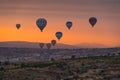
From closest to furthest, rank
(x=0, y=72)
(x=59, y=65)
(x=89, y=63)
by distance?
(x=0, y=72) → (x=59, y=65) → (x=89, y=63)

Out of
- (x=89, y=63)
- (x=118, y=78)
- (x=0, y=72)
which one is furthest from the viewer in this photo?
(x=89, y=63)

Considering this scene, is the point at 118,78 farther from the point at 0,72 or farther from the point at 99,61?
the point at 99,61

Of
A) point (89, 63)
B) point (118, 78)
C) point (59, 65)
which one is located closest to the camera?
point (118, 78)

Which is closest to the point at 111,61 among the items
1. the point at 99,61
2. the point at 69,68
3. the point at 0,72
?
the point at 99,61

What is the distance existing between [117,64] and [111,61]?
31.2ft

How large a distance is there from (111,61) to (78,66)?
11706 millimetres

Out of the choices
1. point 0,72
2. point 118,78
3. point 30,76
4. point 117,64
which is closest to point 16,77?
point 30,76

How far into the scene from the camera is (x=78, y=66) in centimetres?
13675

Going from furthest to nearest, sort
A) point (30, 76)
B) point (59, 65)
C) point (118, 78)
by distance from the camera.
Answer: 1. point (59, 65)
2. point (30, 76)
3. point (118, 78)

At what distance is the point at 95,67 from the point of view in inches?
5217

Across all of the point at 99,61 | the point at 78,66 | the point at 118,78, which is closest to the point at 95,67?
the point at 78,66

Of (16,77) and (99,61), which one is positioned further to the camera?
(99,61)

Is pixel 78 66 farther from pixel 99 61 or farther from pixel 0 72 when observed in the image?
pixel 0 72

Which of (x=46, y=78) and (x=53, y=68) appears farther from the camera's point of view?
(x=53, y=68)
